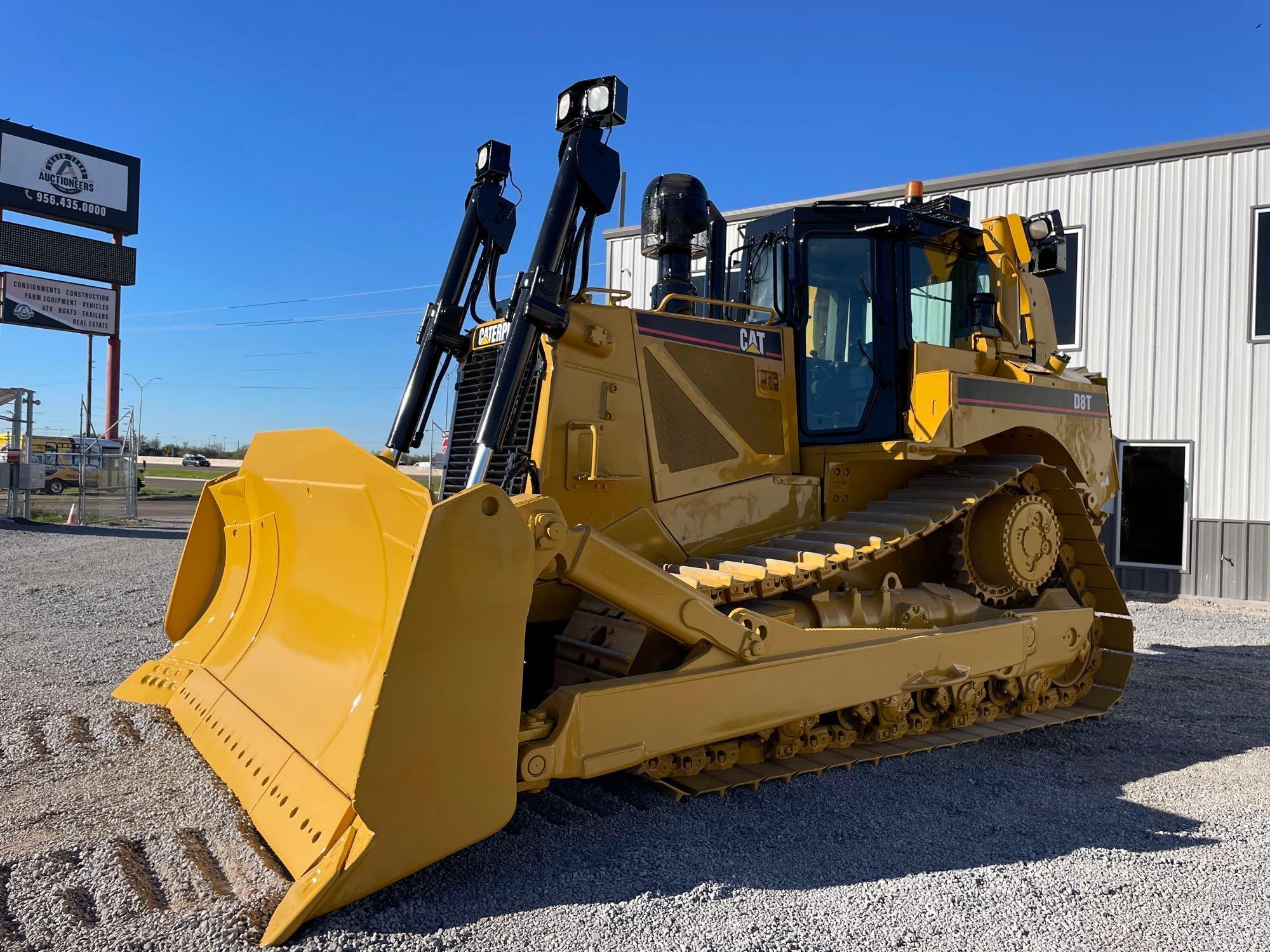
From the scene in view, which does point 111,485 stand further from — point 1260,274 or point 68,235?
point 1260,274

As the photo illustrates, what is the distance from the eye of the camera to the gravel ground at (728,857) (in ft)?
9.77

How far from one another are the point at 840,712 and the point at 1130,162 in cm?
1054

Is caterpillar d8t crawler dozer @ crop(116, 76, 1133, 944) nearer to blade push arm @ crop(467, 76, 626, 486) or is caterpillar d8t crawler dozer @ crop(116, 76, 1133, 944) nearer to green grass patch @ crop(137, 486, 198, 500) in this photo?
blade push arm @ crop(467, 76, 626, 486)

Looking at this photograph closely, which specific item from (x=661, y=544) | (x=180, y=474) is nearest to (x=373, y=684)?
(x=661, y=544)

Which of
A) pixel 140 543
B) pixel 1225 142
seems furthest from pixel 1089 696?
pixel 140 543

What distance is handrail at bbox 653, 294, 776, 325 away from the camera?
4.69m

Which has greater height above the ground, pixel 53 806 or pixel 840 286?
pixel 840 286

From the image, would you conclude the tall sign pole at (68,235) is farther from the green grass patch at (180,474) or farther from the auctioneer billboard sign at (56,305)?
the green grass patch at (180,474)

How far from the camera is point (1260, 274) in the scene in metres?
11.1

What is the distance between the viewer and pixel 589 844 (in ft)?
12.0

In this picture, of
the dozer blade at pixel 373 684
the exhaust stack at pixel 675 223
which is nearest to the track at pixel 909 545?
the dozer blade at pixel 373 684

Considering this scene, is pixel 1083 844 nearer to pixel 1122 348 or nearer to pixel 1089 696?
pixel 1089 696

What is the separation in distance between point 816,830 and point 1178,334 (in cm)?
1057

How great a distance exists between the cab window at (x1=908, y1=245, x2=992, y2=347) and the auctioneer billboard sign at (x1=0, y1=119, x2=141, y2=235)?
26.7 m
